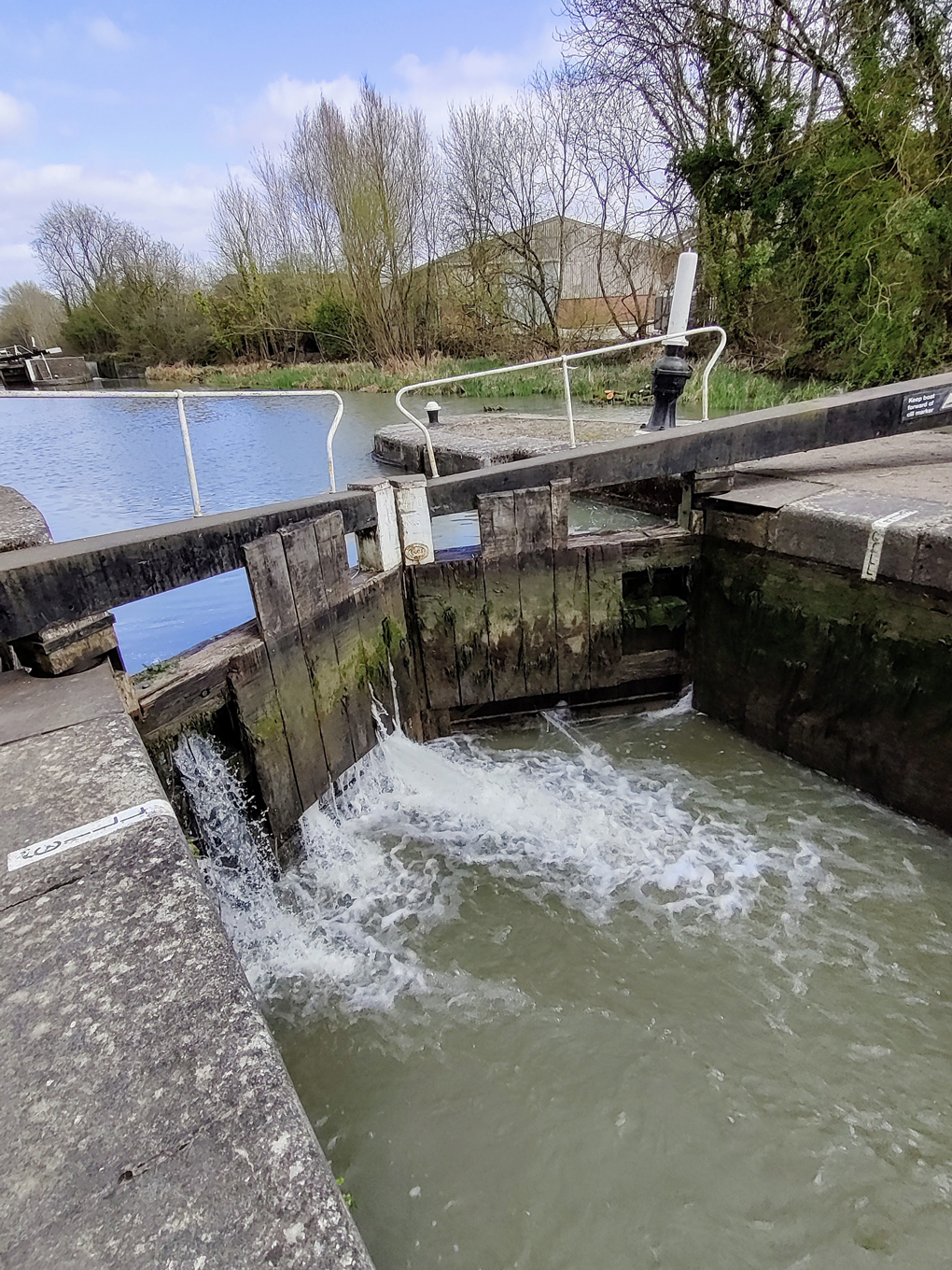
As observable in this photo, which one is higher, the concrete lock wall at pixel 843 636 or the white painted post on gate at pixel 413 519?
the white painted post on gate at pixel 413 519

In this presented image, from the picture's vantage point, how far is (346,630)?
399cm

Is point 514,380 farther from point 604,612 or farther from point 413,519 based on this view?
point 413,519

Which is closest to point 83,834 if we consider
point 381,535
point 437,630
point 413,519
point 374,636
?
point 374,636

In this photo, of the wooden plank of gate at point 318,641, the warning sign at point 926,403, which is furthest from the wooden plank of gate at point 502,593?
the warning sign at point 926,403

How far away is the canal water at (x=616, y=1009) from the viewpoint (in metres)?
2.14

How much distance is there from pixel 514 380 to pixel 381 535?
15.3 m

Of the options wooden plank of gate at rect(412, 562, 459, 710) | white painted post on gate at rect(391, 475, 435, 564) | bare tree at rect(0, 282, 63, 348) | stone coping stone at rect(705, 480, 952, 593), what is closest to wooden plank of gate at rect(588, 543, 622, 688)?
stone coping stone at rect(705, 480, 952, 593)

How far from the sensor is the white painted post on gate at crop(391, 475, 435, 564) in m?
4.18

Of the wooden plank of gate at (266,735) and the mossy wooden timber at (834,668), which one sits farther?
the mossy wooden timber at (834,668)

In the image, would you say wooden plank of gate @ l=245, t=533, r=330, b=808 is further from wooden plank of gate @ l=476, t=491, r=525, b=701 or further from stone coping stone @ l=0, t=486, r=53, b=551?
wooden plank of gate @ l=476, t=491, r=525, b=701

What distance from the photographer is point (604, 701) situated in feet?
16.0

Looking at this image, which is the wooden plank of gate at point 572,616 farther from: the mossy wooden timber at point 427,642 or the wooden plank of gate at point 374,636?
the wooden plank of gate at point 374,636

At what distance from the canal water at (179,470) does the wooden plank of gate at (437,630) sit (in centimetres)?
138

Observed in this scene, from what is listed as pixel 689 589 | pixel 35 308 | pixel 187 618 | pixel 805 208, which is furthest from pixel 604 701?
pixel 35 308
